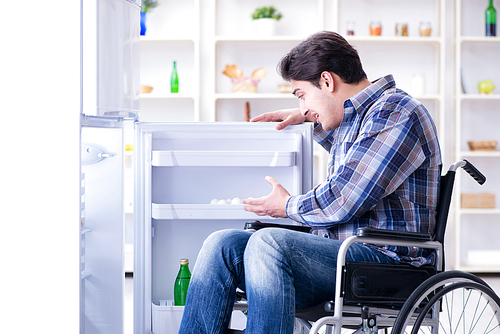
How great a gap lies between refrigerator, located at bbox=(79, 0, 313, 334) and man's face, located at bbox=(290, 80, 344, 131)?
0.68ft

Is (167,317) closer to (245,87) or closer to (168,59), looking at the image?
(245,87)

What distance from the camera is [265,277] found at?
44.0 inches

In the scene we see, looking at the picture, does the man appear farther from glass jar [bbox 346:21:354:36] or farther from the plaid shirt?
glass jar [bbox 346:21:354:36]

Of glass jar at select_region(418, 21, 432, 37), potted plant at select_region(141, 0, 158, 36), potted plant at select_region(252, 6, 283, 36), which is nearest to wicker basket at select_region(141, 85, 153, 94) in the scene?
potted plant at select_region(141, 0, 158, 36)

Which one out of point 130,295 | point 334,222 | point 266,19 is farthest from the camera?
point 266,19

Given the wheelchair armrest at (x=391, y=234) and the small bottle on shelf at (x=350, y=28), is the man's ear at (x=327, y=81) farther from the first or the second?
the small bottle on shelf at (x=350, y=28)

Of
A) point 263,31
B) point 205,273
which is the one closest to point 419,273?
point 205,273

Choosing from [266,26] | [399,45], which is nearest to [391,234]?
[266,26]

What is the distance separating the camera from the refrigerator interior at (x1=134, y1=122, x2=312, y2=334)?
1.64 metres

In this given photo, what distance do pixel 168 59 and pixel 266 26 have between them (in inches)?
29.1

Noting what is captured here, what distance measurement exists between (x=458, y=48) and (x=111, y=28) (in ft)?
8.74

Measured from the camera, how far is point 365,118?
1290 mm

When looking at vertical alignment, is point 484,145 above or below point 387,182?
above
